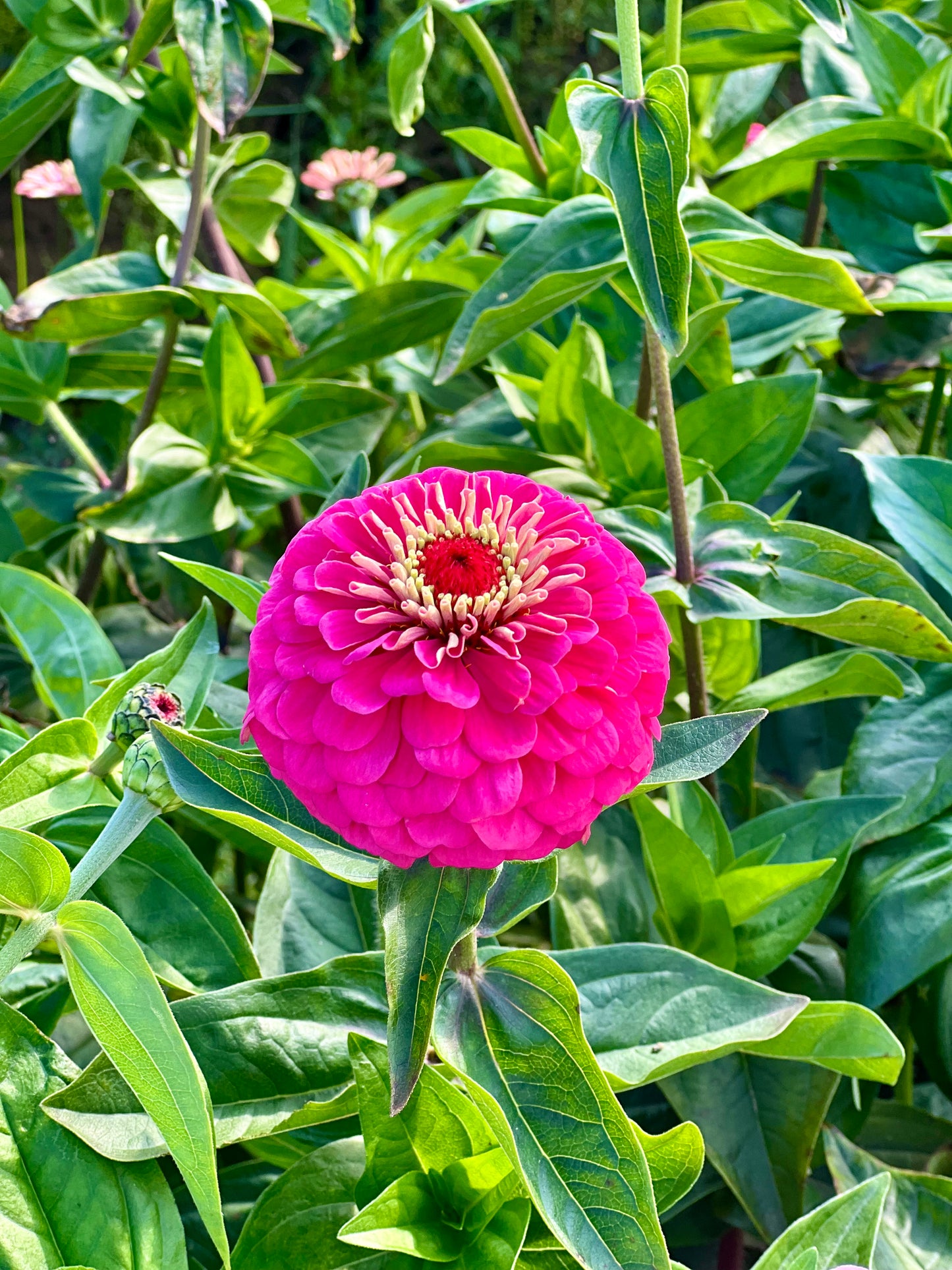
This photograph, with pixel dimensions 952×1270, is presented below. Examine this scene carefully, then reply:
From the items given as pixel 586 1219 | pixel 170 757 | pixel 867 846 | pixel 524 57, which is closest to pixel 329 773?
pixel 170 757

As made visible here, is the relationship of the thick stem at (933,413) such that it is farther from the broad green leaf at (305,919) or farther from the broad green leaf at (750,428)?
the broad green leaf at (305,919)

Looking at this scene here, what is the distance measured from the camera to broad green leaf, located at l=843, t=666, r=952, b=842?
1.96ft

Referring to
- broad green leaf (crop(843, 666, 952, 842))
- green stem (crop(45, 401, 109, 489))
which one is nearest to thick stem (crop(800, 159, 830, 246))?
broad green leaf (crop(843, 666, 952, 842))

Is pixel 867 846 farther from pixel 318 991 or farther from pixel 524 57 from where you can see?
pixel 524 57

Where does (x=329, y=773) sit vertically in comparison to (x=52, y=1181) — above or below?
above

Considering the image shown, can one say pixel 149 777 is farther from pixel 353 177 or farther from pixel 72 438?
pixel 353 177

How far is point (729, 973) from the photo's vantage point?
462 millimetres

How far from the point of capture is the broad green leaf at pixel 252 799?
0.37 metres

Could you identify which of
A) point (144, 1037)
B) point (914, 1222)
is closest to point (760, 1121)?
point (914, 1222)

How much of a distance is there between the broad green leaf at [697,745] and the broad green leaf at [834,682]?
0.64ft

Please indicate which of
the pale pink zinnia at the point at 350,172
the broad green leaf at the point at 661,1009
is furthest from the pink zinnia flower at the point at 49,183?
the broad green leaf at the point at 661,1009

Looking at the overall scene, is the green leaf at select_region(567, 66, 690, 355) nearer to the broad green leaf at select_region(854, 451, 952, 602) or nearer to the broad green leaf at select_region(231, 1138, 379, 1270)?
the broad green leaf at select_region(854, 451, 952, 602)

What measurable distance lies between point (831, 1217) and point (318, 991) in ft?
0.68

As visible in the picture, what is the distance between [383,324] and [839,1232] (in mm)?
584
